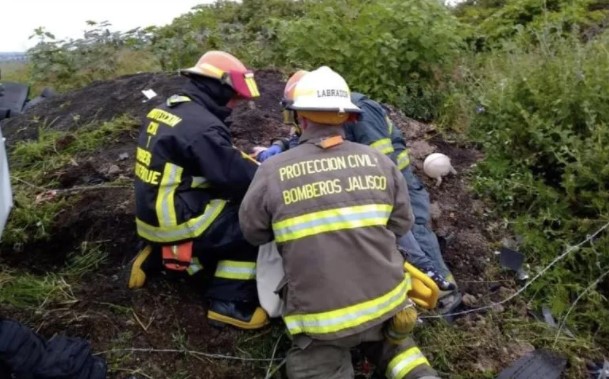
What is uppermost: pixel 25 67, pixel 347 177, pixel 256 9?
pixel 347 177

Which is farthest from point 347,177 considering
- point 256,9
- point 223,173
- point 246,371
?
point 256,9

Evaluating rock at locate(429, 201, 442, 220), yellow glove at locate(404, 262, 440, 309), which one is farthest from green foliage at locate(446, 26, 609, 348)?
yellow glove at locate(404, 262, 440, 309)

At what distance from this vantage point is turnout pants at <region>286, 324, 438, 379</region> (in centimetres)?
302

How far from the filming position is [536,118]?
4.78 meters

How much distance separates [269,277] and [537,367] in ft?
5.45

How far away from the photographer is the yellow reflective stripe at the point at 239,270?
356cm

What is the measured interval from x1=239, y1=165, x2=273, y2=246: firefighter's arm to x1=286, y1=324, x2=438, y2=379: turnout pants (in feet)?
1.84

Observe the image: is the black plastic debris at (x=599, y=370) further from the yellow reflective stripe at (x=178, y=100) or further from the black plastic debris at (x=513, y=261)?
the yellow reflective stripe at (x=178, y=100)

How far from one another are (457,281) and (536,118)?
1.47 meters

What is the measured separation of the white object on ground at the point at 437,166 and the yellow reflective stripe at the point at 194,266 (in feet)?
7.94

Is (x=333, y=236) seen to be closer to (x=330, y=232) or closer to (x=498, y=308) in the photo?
(x=330, y=232)

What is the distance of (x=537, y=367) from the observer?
3.58 metres

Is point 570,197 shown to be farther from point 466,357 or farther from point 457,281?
point 466,357

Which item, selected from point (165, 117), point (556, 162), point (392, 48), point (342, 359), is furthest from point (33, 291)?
point (392, 48)
